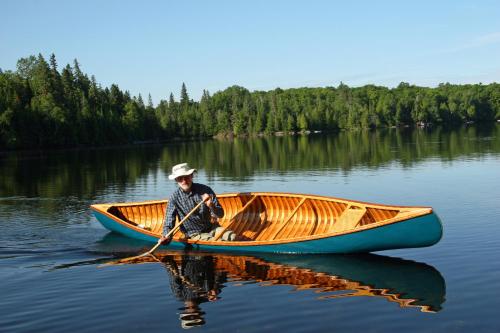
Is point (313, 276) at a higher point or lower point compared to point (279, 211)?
lower

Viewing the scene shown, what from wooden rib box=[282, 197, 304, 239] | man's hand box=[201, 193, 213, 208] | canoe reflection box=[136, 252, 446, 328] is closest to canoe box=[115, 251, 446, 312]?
canoe reflection box=[136, 252, 446, 328]

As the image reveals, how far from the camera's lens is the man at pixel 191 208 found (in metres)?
15.5

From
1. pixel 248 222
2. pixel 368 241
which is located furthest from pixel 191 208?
pixel 368 241

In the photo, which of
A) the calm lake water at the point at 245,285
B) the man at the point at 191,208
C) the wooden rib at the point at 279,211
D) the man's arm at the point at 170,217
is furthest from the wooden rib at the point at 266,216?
the man's arm at the point at 170,217

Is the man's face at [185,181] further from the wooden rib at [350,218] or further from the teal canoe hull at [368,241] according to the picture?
the wooden rib at [350,218]

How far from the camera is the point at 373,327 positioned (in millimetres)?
10352

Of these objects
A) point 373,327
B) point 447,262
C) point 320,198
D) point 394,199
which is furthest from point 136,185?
point 373,327

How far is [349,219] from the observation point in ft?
51.5

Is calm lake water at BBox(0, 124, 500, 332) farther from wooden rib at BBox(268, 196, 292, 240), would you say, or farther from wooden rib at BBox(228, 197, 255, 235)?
wooden rib at BBox(268, 196, 292, 240)

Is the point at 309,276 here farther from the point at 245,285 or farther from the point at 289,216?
the point at 289,216

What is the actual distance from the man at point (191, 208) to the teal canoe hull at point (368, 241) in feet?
1.54

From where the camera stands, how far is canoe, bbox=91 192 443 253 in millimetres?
13914

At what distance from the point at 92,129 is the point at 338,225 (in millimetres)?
112928

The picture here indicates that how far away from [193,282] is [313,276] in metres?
2.90
